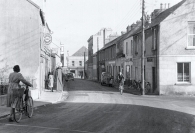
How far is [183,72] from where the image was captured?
24953 mm

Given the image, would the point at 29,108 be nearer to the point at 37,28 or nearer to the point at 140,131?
the point at 140,131

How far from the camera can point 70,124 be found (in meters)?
10.0

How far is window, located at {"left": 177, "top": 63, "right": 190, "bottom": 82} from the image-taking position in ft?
81.7

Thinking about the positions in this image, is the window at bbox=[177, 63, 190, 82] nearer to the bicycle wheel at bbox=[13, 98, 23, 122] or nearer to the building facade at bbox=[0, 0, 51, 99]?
the building facade at bbox=[0, 0, 51, 99]

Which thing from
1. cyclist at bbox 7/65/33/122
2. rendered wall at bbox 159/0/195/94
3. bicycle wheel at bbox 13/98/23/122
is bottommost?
bicycle wheel at bbox 13/98/23/122

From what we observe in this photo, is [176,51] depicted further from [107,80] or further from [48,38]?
[107,80]

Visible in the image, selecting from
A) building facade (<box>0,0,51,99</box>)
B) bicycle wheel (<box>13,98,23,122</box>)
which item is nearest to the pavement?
bicycle wheel (<box>13,98,23,122</box>)

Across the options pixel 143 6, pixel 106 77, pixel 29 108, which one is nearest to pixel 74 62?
pixel 106 77

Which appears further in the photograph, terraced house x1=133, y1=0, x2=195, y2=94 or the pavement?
terraced house x1=133, y1=0, x2=195, y2=94

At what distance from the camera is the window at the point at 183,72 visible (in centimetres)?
2489

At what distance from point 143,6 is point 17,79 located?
16.8 m

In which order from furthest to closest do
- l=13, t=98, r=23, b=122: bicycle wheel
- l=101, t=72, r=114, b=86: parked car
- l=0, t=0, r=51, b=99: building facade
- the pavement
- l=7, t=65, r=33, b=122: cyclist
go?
l=101, t=72, r=114, b=86: parked car, l=0, t=0, r=51, b=99: building facade, the pavement, l=13, t=98, r=23, b=122: bicycle wheel, l=7, t=65, r=33, b=122: cyclist

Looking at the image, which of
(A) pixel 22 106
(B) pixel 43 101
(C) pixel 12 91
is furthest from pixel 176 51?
(C) pixel 12 91

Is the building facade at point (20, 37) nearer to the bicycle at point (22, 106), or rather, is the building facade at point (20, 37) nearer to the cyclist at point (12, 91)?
the bicycle at point (22, 106)
